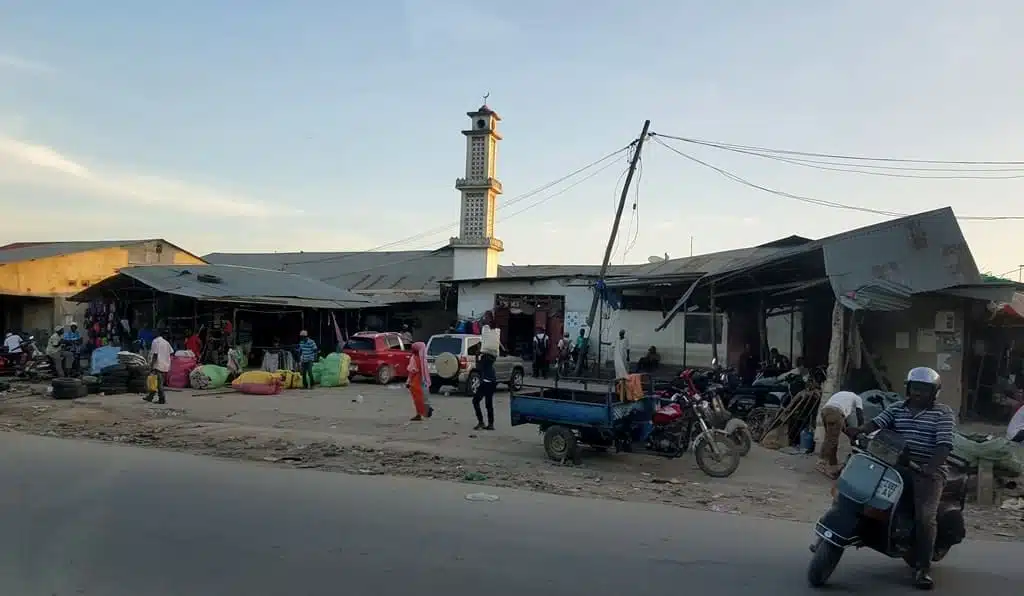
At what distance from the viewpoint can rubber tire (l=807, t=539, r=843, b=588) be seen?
5543mm

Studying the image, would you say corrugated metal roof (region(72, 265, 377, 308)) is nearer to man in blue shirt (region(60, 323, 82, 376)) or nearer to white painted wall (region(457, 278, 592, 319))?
man in blue shirt (region(60, 323, 82, 376))

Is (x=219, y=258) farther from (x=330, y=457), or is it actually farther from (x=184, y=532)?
(x=184, y=532)

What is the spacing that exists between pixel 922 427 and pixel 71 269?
33.2m

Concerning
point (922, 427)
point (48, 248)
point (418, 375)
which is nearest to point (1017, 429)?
point (922, 427)

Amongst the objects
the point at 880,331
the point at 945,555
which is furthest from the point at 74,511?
the point at 880,331

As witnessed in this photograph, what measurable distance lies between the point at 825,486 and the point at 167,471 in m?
8.49

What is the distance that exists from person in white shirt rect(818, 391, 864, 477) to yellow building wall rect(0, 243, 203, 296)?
29.1 m

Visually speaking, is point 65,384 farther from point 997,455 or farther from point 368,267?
point 368,267

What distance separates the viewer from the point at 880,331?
16469 mm

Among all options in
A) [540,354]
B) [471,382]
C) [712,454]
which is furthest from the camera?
[540,354]

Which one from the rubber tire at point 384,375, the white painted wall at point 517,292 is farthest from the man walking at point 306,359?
the white painted wall at point 517,292

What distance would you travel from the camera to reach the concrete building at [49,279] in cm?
2939

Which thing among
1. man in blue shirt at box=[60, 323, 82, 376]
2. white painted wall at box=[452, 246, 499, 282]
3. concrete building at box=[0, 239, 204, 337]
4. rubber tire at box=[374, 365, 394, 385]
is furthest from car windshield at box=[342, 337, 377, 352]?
concrete building at box=[0, 239, 204, 337]

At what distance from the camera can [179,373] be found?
21766mm
